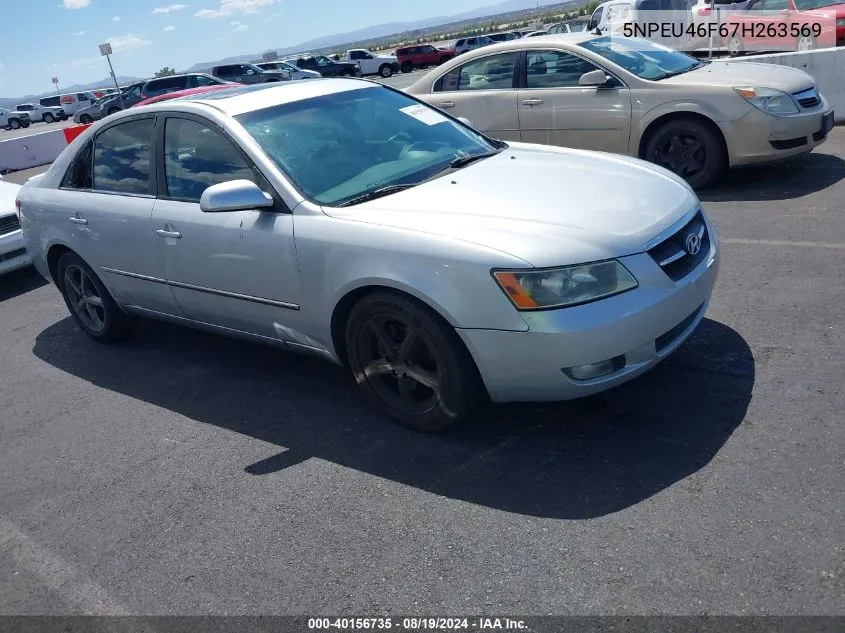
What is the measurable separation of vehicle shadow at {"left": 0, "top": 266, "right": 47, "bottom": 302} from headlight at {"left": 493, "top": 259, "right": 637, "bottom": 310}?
6080 mm

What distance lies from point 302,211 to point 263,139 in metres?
0.55

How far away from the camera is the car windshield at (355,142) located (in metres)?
3.96

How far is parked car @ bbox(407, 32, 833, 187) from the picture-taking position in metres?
7.00

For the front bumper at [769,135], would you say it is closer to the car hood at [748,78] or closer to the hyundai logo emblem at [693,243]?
the car hood at [748,78]

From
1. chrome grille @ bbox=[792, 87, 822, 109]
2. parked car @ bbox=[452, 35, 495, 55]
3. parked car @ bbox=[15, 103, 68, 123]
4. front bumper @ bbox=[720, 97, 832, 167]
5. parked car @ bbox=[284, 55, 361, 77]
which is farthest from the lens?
parked car @ bbox=[15, 103, 68, 123]

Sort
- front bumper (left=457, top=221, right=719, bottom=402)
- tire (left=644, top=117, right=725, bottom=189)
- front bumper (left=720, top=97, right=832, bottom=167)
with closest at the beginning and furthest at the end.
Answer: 1. front bumper (left=457, top=221, right=719, bottom=402)
2. front bumper (left=720, top=97, right=832, bottom=167)
3. tire (left=644, top=117, right=725, bottom=189)

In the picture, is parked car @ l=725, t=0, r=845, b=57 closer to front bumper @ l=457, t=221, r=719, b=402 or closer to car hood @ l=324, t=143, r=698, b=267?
car hood @ l=324, t=143, r=698, b=267

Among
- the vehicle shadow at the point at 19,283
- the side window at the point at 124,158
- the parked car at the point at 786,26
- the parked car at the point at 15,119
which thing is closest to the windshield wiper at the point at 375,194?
the side window at the point at 124,158

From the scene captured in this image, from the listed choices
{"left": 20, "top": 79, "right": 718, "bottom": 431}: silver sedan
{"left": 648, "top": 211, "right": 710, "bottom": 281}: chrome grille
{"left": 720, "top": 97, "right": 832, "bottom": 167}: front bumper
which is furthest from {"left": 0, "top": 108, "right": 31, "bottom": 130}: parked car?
{"left": 648, "top": 211, "right": 710, "bottom": 281}: chrome grille

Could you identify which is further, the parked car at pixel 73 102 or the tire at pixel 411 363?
the parked car at pixel 73 102

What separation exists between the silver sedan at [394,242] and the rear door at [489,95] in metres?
3.50

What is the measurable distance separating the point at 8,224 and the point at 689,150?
6729 millimetres

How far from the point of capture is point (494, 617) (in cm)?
255

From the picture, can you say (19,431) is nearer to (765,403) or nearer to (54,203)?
(54,203)
